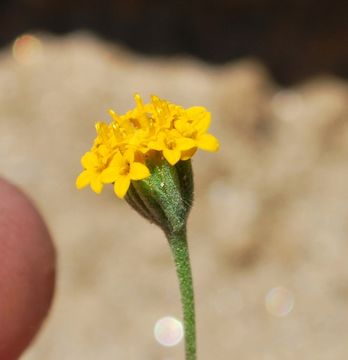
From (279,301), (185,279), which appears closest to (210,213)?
(279,301)

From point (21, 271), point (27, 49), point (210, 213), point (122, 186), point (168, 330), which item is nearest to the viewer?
point (122, 186)

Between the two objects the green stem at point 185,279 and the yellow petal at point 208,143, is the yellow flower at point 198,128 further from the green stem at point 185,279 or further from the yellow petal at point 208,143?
the green stem at point 185,279

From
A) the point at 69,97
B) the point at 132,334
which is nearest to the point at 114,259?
the point at 132,334

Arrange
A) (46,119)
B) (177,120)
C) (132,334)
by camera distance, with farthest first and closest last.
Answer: (46,119), (132,334), (177,120)

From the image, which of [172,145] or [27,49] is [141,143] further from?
[27,49]

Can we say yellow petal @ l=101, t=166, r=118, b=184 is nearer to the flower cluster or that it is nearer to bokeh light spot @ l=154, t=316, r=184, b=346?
the flower cluster

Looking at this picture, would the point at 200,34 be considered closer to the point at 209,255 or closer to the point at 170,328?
the point at 209,255

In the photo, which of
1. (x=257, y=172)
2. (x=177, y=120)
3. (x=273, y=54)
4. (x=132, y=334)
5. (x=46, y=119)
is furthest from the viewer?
(x=273, y=54)
